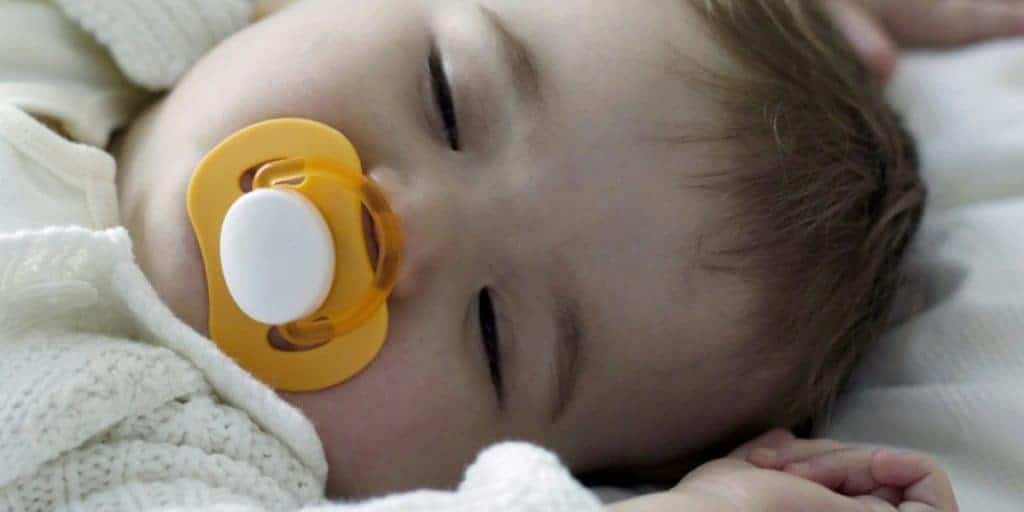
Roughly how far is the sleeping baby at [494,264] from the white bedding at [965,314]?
0.09 meters

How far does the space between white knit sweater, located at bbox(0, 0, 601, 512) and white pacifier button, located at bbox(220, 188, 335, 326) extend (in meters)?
0.05

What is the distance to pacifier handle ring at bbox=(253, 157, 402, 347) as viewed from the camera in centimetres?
87

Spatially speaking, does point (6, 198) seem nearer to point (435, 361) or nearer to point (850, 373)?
point (435, 361)

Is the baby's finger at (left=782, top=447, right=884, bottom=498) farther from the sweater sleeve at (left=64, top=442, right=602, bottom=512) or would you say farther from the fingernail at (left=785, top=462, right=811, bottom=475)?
the sweater sleeve at (left=64, top=442, right=602, bottom=512)

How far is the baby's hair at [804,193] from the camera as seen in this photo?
973mm

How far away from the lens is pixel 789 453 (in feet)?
3.13

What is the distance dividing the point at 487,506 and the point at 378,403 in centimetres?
24

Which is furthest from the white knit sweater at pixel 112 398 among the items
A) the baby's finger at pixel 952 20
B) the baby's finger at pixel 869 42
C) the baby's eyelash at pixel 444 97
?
the baby's finger at pixel 952 20

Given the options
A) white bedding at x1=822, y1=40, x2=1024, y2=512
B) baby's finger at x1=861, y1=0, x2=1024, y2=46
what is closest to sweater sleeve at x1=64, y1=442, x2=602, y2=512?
white bedding at x1=822, y1=40, x2=1024, y2=512

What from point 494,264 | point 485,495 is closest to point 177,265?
point 494,264

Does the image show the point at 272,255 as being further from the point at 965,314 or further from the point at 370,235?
the point at 965,314

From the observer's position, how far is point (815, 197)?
1017 mm

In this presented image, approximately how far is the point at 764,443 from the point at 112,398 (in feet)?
1.82

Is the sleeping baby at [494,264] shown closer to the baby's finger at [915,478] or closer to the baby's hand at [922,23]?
the baby's finger at [915,478]
